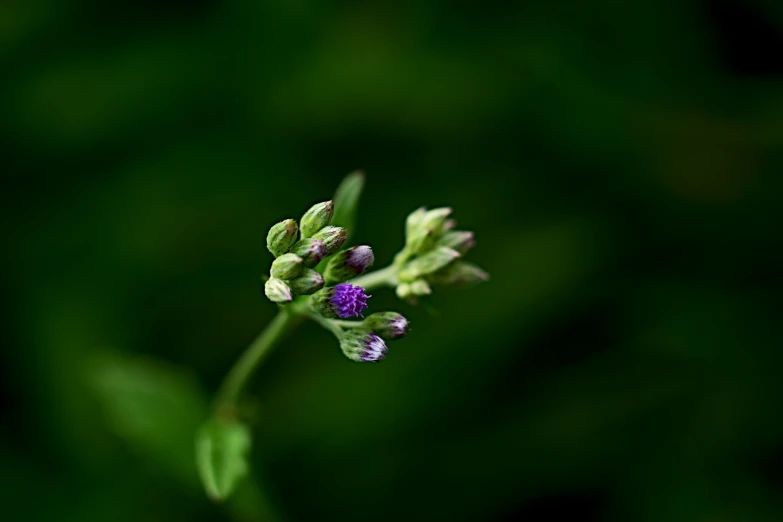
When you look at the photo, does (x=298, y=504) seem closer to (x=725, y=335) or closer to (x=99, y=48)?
(x=725, y=335)

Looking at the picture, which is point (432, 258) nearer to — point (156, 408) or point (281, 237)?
point (281, 237)

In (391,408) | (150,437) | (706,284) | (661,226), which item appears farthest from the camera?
(661,226)

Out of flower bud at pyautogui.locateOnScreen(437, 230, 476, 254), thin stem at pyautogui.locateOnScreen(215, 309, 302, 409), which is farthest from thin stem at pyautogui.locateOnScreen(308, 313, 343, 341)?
flower bud at pyautogui.locateOnScreen(437, 230, 476, 254)

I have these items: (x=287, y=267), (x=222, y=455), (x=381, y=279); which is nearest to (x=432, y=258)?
(x=381, y=279)

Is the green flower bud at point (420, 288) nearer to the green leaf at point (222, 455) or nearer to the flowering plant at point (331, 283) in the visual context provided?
the flowering plant at point (331, 283)

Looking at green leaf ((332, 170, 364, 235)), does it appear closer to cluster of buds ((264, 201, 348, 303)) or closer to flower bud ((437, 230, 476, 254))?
cluster of buds ((264, 201, 348, 303))

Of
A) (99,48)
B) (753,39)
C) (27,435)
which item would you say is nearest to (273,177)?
(99,48)
